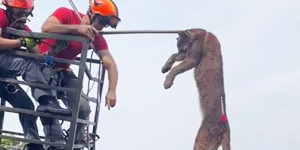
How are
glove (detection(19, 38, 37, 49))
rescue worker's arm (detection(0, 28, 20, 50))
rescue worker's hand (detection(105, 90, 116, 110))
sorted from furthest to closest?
rescue worker's hand (detection(105, 90, 116, 110)) → glove (detection(19, 38, 37, 49)) → rescue worker's arm (detection(0, 28, 20, 50))

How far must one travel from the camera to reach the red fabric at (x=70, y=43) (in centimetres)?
600

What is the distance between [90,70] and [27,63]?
69cm

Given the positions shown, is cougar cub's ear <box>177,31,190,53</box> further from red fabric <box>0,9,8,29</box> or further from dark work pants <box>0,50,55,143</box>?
red fabric <box>0,9,8,29</box>

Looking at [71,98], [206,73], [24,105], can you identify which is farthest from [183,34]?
[24,105]

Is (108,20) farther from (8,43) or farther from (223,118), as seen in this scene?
(223,118)

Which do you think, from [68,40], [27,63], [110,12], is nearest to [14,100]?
[27,63]

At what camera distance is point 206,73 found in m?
5.93

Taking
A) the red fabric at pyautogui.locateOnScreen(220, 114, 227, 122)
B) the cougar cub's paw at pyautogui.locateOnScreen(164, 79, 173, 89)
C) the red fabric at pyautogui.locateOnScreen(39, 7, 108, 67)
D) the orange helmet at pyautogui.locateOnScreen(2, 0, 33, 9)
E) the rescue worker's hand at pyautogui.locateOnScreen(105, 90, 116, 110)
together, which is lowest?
the red fabric at pyautogui.locateOnScreen(220, 114, 227, 122)

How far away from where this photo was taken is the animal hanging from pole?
5766mm

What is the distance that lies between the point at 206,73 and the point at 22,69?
1.55 meters

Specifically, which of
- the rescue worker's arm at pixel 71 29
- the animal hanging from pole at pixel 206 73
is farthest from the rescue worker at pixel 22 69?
the animal hanging from pole at pixel 206 73

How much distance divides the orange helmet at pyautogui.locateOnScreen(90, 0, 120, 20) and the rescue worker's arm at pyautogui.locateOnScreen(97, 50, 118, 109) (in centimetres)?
41

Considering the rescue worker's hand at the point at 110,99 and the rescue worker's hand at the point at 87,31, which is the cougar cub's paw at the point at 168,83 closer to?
the rescue worker's hand at the point at 110,99

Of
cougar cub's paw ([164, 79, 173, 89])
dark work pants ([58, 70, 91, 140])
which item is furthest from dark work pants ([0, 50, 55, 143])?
cougar cub's paw ([164, 79, 173, 89])
